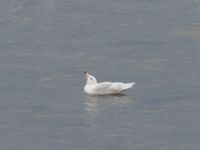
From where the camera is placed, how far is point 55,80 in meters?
39.9

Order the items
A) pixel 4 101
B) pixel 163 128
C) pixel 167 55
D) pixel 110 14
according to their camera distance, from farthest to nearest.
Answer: pixel 110 14, pixel 167 55, pixel 4 101, pixel 163 128

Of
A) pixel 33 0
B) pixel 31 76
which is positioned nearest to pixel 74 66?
pixel 31 76

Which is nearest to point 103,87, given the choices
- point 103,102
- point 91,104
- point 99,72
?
point 103,102

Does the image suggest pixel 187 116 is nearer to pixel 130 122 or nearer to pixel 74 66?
pixel 130 122

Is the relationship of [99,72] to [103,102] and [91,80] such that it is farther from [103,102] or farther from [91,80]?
[103,102]

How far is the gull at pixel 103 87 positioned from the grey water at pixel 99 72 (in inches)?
9.1

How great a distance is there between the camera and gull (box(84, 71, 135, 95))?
38594 millimetres

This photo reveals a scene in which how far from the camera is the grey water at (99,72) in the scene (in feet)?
111

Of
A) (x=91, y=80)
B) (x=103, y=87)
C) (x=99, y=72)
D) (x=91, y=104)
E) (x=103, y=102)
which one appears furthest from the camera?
(x=99, y=72)

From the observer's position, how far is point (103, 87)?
3875 centimetres

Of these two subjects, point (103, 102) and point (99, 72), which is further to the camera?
point (99, 72)

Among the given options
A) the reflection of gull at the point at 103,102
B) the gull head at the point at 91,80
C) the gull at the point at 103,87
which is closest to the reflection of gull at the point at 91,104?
→ the reflection of gull at the point at 103,102

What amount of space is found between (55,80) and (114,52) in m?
3.95

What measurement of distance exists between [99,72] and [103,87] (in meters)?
2.21
